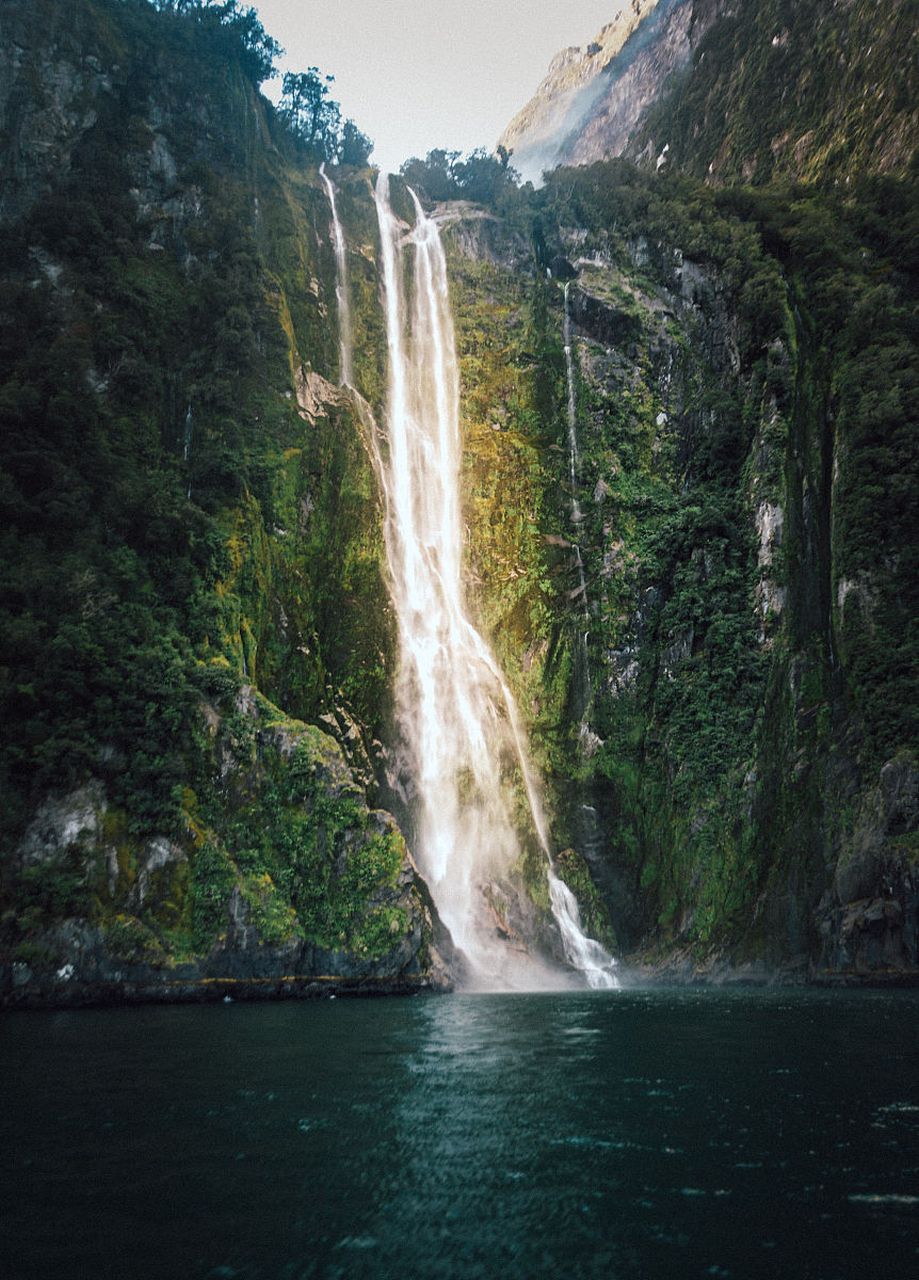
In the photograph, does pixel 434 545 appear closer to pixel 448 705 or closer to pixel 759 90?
pixel 448 705

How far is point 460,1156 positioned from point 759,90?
6437 cm

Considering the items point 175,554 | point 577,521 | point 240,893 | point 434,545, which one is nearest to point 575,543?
point 577,521

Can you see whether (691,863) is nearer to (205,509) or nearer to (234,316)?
(205,509)

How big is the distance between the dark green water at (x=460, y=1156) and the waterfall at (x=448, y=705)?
52.3ft

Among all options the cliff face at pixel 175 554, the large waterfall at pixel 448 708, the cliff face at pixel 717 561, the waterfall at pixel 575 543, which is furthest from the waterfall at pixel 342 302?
the waterfall at pixel 575 543

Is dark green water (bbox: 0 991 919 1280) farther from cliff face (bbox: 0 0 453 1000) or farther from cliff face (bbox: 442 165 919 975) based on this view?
cliff face (bbox: 442 165 919 975)

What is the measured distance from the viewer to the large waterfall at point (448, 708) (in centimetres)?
2956

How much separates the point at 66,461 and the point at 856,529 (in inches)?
1104

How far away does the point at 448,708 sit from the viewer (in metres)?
33.3

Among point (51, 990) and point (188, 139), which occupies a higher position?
point (188, 139)

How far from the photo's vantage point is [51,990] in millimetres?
19453

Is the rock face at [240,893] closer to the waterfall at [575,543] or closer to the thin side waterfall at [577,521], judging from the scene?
the waterfall at [575,543]

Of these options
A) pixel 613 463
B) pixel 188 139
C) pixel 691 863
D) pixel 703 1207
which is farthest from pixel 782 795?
pixel 188 139

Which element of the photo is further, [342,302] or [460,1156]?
[342,302]
